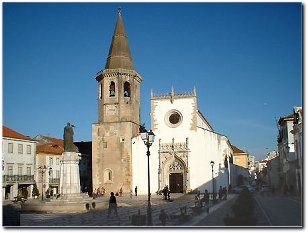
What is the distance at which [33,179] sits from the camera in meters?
37.7

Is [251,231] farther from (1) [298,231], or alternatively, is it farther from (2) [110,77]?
(2) [110,77]

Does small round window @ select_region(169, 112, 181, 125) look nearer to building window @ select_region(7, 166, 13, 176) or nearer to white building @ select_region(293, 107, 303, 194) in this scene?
white building @ select_region(293, 107, 303, 194)

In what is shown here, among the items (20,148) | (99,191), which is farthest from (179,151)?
(20,148)

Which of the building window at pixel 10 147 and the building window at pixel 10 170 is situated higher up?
the building window at pixel 10 147

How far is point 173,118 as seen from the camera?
116ft

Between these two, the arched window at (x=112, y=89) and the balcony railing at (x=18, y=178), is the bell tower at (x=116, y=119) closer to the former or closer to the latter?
the arched window at (x=112, y=89)

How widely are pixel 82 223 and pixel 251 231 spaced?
19.8 feet

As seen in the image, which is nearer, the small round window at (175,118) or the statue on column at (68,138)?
the statue on column at (68,138)

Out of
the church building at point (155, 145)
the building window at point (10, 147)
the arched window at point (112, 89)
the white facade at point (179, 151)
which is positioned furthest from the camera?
the arched window at point (112, 89)

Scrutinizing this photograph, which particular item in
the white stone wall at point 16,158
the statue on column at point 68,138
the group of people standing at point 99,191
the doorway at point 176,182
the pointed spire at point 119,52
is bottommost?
the group of people standing at point 99,191

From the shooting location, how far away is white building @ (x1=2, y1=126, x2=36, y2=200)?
106ft

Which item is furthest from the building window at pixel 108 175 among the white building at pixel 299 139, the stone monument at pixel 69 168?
the white building at pixel 299 139

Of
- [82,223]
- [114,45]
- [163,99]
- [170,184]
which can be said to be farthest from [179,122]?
[82,223]

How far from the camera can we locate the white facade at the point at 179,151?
34250 millimetres
